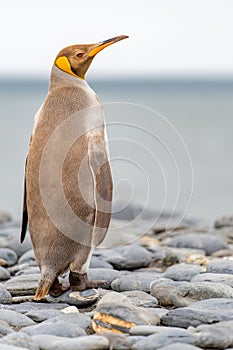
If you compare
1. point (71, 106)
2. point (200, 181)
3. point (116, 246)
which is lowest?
point (200, 181)

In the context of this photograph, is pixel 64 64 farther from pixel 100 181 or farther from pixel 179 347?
pixel 179 347

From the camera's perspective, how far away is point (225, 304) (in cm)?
376

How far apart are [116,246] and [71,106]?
203 cm

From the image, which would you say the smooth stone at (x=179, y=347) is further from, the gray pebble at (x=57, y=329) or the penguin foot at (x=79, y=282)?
the penguin foot at (x=79, y=282)

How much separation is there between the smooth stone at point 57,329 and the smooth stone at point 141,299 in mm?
595

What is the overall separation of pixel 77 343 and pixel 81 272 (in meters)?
1.08

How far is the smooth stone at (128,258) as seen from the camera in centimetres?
532

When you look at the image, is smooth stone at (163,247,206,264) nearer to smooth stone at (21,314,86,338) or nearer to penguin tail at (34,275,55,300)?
penguin tail at (34,275,55,300)

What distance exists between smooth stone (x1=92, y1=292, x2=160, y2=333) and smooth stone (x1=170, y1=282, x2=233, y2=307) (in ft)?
1.31

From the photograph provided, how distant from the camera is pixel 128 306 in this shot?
358 centimetres

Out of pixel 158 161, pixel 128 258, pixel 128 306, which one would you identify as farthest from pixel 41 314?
pixel 128 258

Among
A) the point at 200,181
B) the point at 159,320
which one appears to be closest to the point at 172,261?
the point at 159,320

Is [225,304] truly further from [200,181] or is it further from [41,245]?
A: [200,181]

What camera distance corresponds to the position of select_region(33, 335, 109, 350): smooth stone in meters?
3.12
